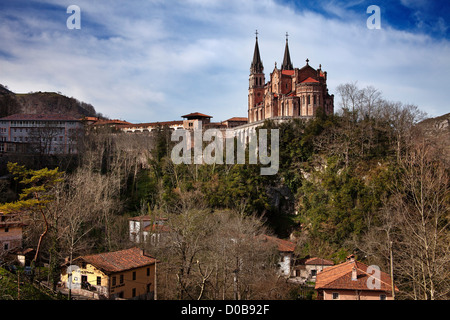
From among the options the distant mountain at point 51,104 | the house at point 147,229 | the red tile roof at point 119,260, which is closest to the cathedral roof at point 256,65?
the house at point 147,229

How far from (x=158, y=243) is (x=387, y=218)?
45.7 ft

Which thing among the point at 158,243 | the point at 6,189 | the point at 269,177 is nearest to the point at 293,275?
the point at 158,243

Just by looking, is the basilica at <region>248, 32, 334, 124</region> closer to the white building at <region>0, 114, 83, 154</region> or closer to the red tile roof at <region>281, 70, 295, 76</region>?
the red tile roof at <region>281, 70, 295, 76</region>

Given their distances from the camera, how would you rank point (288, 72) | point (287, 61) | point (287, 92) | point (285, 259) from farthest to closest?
point (287, 61) < point (288, 72) < point (287, 92) < point (285, 259)

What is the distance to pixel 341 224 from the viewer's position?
88.3ft

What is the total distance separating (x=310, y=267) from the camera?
1005 inches

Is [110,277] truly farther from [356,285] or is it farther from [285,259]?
[356,285]

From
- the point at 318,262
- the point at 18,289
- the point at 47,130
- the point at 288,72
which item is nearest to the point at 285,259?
the point at 318,262

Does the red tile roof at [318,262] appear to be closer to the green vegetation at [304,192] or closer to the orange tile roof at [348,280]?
the green vegetation at [304,192]

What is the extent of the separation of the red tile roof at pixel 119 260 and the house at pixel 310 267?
9.33 meters

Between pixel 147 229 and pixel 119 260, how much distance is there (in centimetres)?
759
